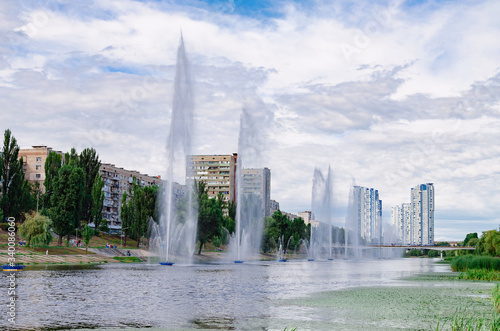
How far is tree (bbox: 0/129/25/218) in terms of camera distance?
311 ft

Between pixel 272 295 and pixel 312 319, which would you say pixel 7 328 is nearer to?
pixel 312 319

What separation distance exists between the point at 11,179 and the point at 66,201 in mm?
11053

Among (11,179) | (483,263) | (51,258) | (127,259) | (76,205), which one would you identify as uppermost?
(11,179)

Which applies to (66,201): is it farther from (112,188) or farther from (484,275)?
(112,188)

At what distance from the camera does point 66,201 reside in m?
95.1

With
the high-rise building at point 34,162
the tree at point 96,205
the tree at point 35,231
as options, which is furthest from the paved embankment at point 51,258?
the high-rise building at point 34,162

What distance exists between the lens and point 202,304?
101ft

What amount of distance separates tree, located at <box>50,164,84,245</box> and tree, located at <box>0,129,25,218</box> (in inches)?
248

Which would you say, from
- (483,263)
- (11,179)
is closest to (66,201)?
(11,179)

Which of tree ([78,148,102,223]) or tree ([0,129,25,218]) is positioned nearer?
tree ([0,129,25,218])

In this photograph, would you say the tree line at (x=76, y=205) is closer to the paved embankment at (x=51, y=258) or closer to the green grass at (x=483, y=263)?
the paved embankment at (x=51, y=258)

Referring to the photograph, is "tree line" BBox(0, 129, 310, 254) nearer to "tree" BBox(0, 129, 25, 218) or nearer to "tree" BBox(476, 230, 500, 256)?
"tree" BBox(0, 129, 25, 218)

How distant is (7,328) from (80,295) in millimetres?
12932

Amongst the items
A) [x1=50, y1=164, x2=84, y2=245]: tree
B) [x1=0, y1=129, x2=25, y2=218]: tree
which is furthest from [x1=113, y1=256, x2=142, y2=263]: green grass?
[x1=0, y1=129, x2=25, y2=218]: tree
